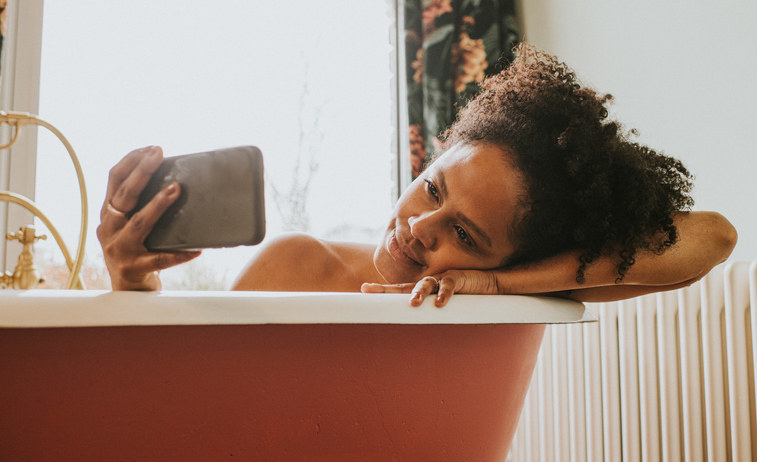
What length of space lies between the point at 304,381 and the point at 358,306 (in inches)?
3.9

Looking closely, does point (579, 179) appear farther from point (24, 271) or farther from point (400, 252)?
point (24, 271)

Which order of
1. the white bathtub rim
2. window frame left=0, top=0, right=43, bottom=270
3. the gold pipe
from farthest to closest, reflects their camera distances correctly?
1. window frame left=0, top=0, right=43, bottom=270
2. the gold pipe
3. the white bathtub rim

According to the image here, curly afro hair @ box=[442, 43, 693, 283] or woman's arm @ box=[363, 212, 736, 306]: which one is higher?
curly afro hair @ box=[442, 43, 693, 283]

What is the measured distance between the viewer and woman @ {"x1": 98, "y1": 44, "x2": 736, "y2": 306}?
81 cm

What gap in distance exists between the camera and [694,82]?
142 centimetres

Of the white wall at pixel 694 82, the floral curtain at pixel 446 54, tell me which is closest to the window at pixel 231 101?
the floral curtain at pixel 446 54

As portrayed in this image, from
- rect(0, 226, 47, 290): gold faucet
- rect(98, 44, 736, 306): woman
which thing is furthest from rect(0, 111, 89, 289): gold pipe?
rect(98, 44, 736, 306): woman

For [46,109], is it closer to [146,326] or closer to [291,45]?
[291,45]

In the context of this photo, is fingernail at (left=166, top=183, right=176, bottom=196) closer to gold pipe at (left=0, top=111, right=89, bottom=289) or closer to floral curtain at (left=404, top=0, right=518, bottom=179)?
gold pipe at (left=0, top=111, right=89, bottom=289)

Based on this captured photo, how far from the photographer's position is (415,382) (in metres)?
0.62

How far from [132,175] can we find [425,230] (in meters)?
0.43

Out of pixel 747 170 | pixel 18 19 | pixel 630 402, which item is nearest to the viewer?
pixel 747 170

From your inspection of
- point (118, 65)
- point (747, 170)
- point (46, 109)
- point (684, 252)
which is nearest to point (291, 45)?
point (118, 65)

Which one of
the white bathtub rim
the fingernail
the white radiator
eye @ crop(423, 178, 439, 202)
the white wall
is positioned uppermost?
the white wall
